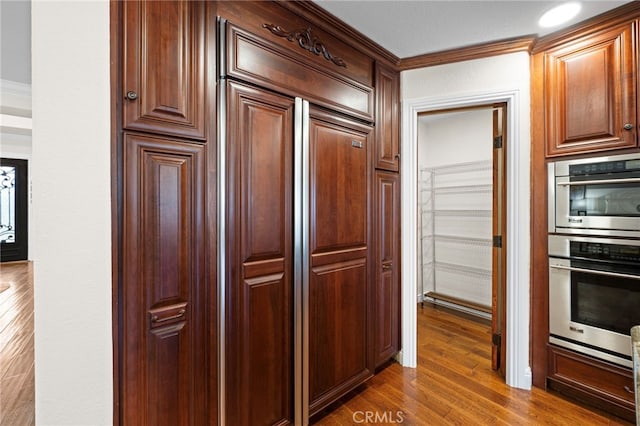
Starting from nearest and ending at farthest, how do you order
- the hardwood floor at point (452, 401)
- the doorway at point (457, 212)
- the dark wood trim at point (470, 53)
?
Answer: the hardwood floor at point (452, 401), the dark wood trim at point (470, 53), the doorway at point (457, 212)

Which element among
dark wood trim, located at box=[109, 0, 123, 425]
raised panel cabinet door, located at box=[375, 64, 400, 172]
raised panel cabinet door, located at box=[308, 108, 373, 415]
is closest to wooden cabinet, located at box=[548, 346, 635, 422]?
raised panel cabinet door, located at box=[308, 108, 373, 415]

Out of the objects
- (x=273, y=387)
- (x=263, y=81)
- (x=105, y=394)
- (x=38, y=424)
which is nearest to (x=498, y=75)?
(x=263, y=81)

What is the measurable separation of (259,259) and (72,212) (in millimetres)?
770

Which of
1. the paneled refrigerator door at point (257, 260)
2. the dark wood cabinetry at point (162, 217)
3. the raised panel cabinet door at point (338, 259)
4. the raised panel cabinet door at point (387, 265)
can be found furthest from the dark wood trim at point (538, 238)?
the dark wood cabinetry at point (162, 217)

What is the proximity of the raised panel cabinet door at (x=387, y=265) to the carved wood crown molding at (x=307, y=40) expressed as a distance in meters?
0.88

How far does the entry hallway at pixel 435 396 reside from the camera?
6.21ft

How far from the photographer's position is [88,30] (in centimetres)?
105

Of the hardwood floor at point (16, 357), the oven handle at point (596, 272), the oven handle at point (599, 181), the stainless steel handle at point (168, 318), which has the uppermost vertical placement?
the oven handle at point (599, 181)

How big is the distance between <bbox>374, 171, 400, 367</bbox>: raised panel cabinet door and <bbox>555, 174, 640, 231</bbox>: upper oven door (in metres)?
1.12

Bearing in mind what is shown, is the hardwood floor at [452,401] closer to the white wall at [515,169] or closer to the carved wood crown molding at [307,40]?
the white wall at [515,169]

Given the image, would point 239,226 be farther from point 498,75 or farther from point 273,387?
point 498,75

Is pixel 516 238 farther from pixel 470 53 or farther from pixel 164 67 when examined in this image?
pixel 164 67

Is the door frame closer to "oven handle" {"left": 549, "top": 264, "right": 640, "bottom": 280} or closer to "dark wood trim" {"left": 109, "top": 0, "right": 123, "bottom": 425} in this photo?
"oven handle" {"left": 549, "top": 264, "right": 640, "bottom": 280}

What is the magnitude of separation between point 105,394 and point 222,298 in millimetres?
513
